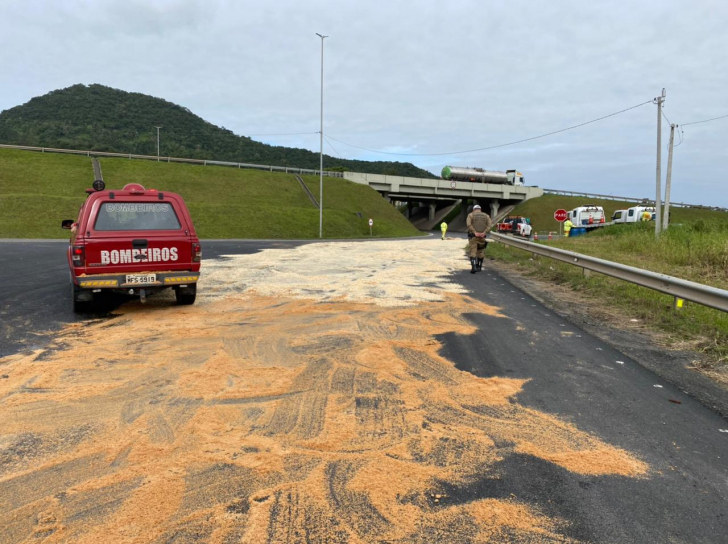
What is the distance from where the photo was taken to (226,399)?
12.9ft

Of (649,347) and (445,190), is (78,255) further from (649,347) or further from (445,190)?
(445,190)

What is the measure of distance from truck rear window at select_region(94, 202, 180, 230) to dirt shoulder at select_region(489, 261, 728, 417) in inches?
273

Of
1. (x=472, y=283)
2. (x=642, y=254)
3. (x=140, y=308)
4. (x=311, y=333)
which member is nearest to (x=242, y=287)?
(x=140, y=308)

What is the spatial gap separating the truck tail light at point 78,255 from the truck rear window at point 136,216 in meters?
0.45

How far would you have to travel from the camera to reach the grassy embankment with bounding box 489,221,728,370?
243 inches

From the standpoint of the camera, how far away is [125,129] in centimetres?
10281

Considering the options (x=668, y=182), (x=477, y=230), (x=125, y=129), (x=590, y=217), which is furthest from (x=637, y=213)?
(x=125, y=129)

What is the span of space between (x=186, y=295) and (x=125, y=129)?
371 feet

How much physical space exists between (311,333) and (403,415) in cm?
271

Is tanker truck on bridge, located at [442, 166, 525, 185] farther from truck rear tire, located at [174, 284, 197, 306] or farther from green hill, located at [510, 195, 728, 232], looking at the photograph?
truck rear tire, located at [174, 284, 197, 306]

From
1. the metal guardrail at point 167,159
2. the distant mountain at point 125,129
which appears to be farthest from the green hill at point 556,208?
the distant mountain at point 125,129

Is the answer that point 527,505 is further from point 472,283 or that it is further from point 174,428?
point 472,283

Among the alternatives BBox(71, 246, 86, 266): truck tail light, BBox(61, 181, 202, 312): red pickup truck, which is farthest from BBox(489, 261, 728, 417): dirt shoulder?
BBox(71, 246, 86, 266): truck tail light

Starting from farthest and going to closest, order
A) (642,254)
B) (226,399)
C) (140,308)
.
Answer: (642,254), (140,308), (226,399)
